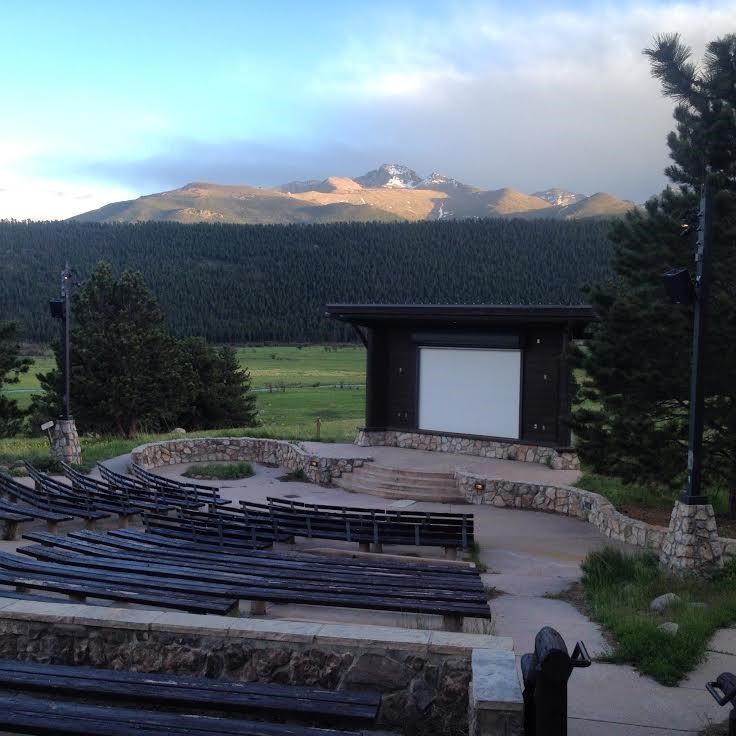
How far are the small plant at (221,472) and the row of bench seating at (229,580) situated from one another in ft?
35.7

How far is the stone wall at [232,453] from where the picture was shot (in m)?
19.6

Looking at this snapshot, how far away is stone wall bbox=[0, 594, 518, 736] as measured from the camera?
183 inches

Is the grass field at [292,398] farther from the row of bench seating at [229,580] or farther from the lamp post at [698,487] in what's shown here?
the lamp post at [698,487]

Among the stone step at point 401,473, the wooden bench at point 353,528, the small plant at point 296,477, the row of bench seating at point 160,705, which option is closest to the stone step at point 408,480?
the stone step at point 401,473

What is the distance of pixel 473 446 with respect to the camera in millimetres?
19766

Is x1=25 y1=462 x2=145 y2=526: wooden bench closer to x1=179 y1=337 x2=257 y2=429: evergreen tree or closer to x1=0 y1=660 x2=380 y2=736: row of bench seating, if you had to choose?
x1=0 y1=660 x2=380 y2=736: row of bench seating

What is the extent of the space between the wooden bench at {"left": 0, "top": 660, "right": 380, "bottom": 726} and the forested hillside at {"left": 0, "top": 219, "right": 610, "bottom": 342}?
213 feet

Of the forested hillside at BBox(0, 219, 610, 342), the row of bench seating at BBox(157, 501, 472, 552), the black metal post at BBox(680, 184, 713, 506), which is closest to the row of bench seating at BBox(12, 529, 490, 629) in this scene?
the row of bench seating at BBox(157, 501, 472, 552)

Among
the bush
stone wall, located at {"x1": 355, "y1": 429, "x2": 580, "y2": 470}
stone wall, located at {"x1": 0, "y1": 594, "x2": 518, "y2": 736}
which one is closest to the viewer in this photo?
stone wall, located at {"x1": 0, "y1": 594, "x2": 518, "y2": 736}

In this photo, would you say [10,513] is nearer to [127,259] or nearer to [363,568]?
[363,568]

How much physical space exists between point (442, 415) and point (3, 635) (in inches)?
621

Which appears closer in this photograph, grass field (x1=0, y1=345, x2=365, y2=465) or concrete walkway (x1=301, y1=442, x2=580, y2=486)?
concrete walkway (x1=301, y1=442, x2=580, y2=486)

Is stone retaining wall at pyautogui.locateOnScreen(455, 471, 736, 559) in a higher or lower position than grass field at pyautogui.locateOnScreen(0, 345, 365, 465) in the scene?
higher

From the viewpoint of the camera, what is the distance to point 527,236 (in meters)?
87.7
